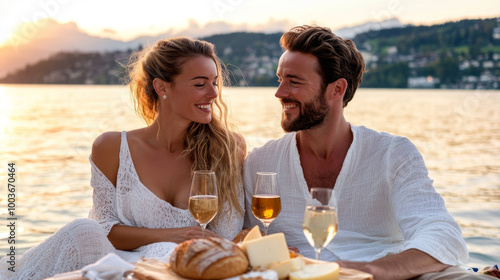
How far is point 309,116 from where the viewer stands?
140 inches

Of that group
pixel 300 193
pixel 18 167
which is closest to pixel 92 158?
pixel 300 193

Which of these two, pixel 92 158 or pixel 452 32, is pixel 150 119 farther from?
pixel 452 32

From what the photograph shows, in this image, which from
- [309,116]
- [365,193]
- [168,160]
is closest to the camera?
[365,193]

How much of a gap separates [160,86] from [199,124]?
1.25ft

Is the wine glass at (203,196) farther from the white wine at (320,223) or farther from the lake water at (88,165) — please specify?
the lake water at (88,165)

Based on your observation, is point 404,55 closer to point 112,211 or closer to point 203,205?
point 112,211

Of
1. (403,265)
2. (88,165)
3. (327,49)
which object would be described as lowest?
(88,165)

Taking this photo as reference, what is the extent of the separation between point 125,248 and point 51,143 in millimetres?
15333

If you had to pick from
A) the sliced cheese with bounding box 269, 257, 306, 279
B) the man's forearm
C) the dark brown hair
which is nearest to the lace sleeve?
the dark brown hair

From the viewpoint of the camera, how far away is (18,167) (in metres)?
13.1

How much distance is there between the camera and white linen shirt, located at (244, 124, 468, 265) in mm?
3238

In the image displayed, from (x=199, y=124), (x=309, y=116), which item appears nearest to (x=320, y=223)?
(x=309, y=116)

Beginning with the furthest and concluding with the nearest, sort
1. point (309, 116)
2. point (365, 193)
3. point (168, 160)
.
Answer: point (168, 160)
point (309, 116)
point (365, 193)

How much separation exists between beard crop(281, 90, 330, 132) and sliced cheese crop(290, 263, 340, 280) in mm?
1665
